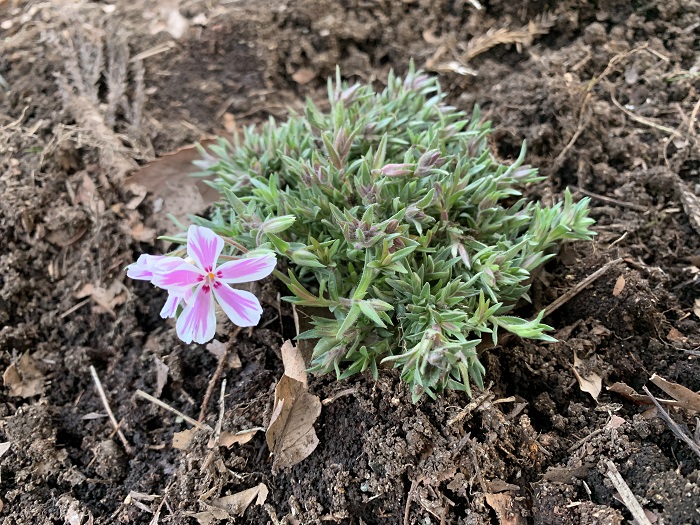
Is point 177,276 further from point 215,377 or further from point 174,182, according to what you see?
point 174,182

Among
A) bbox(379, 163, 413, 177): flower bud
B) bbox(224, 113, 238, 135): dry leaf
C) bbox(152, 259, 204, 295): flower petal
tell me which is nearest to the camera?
bbox(152, 259, 204, 295): flower petal

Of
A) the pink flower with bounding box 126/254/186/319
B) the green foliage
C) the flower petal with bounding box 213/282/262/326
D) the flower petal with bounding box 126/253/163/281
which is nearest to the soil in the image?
the green foliage

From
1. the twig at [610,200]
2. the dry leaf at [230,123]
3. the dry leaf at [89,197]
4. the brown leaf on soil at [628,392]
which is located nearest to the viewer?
the brown leaf on soil at [628,392]

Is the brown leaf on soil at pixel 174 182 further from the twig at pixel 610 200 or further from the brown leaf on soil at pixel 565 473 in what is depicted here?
the brown leaf on soil at pixel 565 473

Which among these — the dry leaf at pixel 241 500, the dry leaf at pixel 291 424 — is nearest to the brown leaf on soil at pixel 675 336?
the dry leaf at pixel 291 424

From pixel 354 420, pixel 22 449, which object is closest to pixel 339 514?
pixel 354 420

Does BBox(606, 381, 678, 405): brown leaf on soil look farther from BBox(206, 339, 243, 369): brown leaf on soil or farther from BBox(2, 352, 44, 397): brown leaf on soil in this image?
BBox(2, 352, 44, 397): brown leaf on soil

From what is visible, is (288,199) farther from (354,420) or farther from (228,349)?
(354,420)
